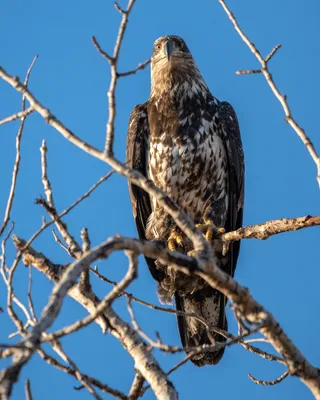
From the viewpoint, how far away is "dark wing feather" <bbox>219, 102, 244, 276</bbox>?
6898 mm

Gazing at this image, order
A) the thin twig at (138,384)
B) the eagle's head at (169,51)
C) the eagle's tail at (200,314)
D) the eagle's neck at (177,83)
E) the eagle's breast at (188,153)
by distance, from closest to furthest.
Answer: the thin twig at (138,384) → the eagle's breast at (188,153) → the eagle's tail at (200,314) → the eagle's neck at (177,83) → the eagle's head at (169,51)

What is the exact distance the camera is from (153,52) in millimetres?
7730

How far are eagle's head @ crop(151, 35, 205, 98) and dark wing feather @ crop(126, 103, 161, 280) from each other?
0.30 meters

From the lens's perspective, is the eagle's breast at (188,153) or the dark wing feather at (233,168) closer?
the eagle's breast at (188,153)

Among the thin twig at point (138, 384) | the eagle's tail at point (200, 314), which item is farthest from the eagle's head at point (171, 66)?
the thin twig at point (138, 384)

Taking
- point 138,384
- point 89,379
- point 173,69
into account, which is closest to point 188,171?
point 173,69

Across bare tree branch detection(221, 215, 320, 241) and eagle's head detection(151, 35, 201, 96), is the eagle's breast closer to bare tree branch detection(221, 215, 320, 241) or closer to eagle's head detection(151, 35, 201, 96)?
eagle's head detection(151, 35, 201, 96)

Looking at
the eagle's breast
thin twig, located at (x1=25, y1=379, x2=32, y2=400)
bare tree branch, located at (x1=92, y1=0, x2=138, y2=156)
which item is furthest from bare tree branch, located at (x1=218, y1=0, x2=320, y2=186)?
the eagle's breast

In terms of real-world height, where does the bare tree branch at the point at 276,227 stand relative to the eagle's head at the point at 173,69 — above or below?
below

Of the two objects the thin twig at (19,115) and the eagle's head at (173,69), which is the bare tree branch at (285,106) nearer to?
the thin twig at (19,115)

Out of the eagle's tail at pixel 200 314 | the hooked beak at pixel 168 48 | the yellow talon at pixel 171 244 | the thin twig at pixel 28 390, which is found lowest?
the thin twig at pixel 28 390

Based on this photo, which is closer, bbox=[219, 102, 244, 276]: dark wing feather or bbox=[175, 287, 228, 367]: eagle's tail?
bbox=[175, 287, 228, 367]: eagle's tail

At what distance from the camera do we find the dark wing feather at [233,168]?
690cm

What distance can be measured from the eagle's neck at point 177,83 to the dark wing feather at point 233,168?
33 cm
